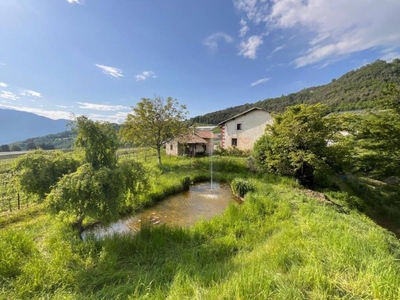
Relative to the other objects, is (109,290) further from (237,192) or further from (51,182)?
(237,192)

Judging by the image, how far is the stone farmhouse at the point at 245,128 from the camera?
22.9 meters

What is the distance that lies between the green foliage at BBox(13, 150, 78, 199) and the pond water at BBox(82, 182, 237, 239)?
2003 mm

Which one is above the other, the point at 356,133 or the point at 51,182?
the point at 356,133

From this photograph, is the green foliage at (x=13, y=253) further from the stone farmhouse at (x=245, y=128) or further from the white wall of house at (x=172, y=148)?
the stone farmhouse at (x=245, y=128)

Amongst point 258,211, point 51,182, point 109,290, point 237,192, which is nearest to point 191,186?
point 237,192

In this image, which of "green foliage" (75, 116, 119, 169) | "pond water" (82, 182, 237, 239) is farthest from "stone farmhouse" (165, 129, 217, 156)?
"green foliage" (75, 116, 119, 169)

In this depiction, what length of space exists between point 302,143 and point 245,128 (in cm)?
1282

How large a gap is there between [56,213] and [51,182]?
1.10 m

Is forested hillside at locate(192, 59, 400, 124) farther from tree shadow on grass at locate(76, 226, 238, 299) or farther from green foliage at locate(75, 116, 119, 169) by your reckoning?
tree shadow on grass at locate(76, 226, 238, 299)

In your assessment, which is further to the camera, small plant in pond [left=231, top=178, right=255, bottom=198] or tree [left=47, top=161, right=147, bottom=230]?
small plant in pond [left=231, top=178, right=255, bottom=198]

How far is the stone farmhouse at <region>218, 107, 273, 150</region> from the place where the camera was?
75.0 ft

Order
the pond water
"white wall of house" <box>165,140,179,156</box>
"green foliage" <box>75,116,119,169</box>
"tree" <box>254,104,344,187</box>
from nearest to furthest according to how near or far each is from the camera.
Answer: "green foliage" <box>75,116,119,169</box> < the pond water < "tree" <box>254,104,344,187</box> < "white wall of house" <box>165,140,179,156</box>

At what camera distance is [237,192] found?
10445mm

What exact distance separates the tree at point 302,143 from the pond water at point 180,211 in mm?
4374
